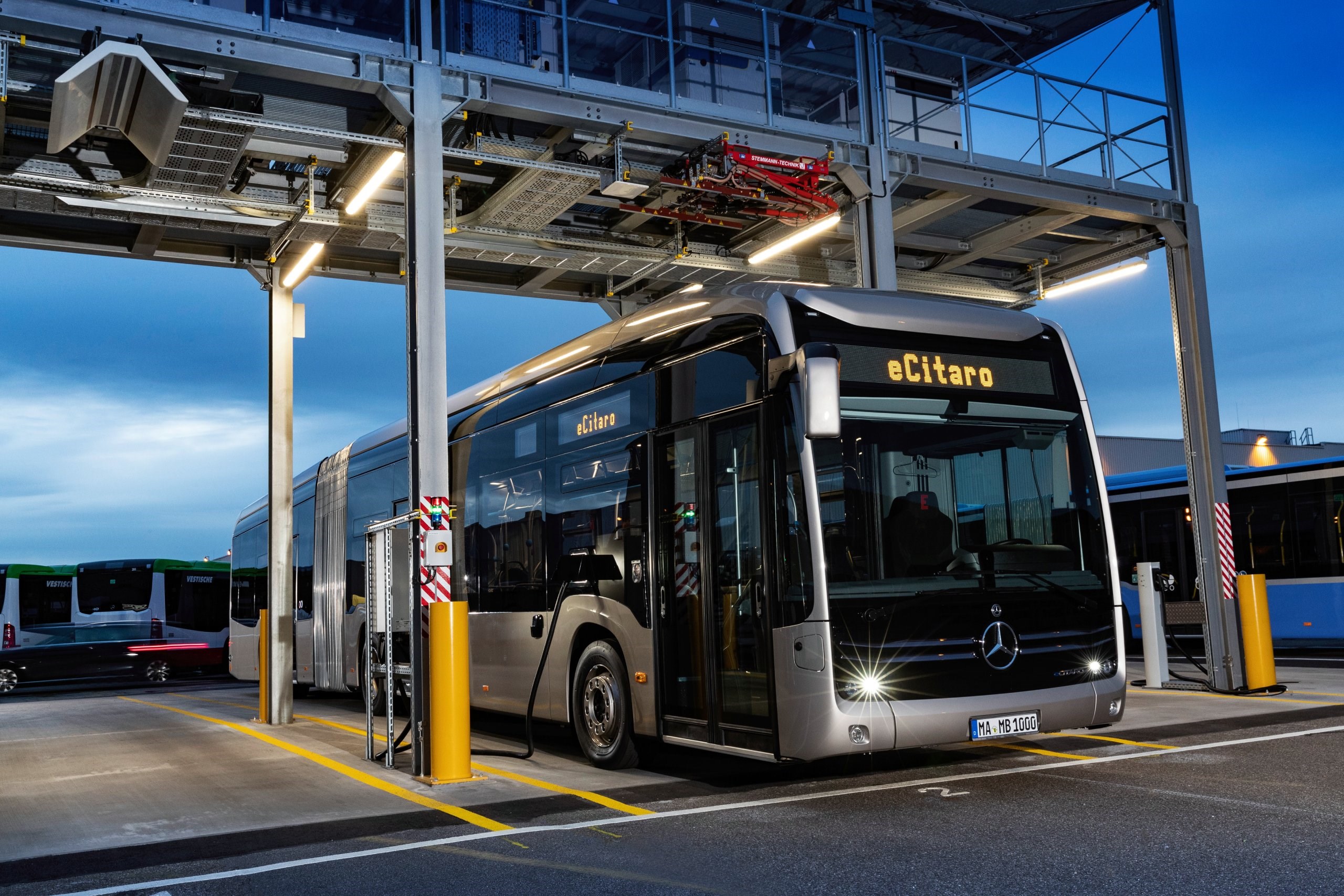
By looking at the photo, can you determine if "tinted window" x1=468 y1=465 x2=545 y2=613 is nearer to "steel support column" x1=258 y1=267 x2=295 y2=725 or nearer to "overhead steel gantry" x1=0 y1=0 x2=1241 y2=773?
"overhead steel gantry" x1=0 y1=0 x2=1241 y2=773

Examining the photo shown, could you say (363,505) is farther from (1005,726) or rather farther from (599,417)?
(1005,726)

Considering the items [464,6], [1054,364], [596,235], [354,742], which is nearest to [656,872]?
[1054,364]

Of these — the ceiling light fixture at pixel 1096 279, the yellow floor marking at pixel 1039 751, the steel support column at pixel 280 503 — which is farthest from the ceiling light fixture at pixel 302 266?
the ceiling light fixture at pixel 1096 279

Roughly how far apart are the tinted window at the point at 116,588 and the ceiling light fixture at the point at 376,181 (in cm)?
2256

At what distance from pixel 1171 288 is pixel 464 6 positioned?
8.56 meters

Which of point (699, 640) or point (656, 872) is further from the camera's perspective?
point (699, 640)

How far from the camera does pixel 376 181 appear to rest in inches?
417

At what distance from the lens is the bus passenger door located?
7.46 m

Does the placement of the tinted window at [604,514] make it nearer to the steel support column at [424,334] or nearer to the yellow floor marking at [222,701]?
the steel support column at [424,334]

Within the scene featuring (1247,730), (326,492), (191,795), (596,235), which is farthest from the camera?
(326,492)

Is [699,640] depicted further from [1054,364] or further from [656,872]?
[1054,364]

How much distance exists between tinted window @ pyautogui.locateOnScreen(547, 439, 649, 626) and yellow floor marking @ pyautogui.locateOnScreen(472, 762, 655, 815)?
1236 millimetres

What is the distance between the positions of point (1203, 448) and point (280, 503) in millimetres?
10546

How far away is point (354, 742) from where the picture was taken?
12.0 metres
